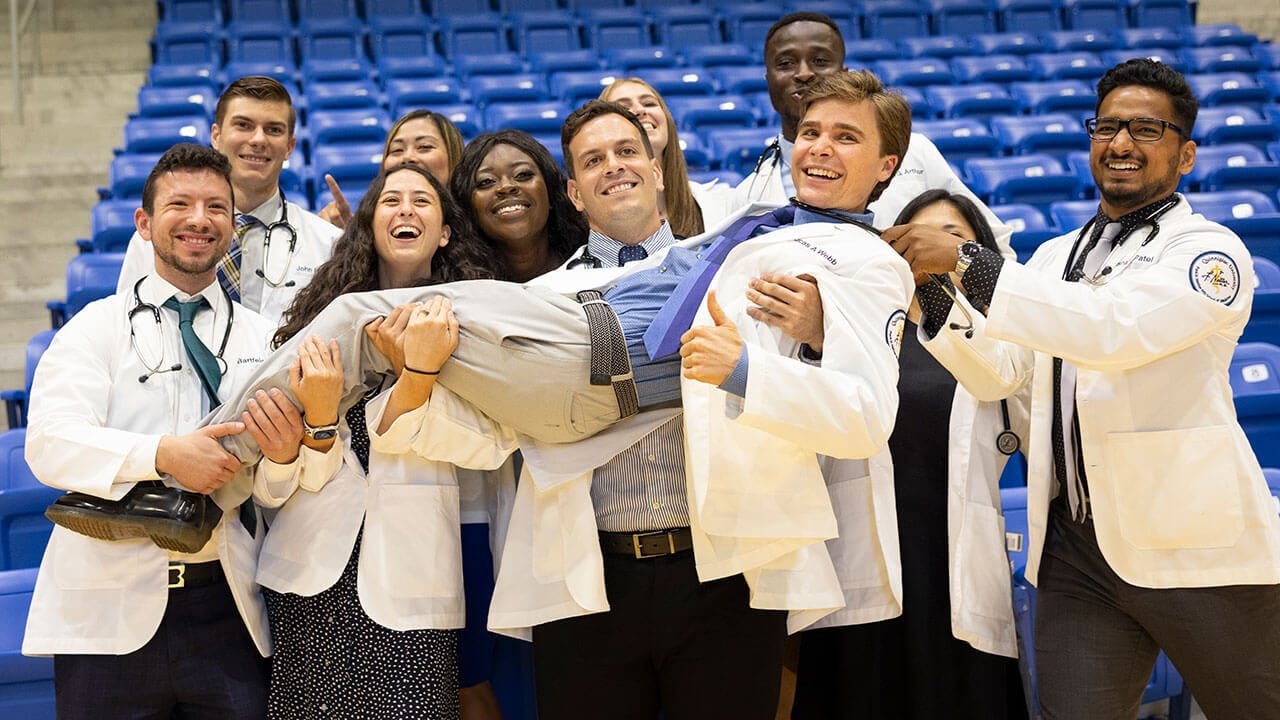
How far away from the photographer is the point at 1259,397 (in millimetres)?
3166

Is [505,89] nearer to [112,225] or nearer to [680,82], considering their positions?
[680,82]

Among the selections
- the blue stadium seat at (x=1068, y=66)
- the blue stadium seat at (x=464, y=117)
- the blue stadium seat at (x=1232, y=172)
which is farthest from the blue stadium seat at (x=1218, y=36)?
the blue stadium seat at (x=464, y=117)

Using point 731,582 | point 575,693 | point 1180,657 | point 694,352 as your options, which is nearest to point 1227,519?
point 1180,657

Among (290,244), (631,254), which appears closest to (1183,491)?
(631,254)

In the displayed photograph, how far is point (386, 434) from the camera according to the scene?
82.7 inches

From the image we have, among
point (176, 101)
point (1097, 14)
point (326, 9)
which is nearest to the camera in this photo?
point (176, 101)

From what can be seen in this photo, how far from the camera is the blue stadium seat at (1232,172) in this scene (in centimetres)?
547

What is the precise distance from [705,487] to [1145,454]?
81 cm

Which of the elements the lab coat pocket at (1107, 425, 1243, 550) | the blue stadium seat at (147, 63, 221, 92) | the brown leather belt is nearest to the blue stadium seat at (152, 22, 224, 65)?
the blue stadium seat at (147, 63, 221, 92)

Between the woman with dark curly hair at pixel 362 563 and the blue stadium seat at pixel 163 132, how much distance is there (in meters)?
4.12

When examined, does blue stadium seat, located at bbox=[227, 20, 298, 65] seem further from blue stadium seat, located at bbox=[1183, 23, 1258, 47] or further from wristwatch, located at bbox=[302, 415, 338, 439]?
blue stadium seat, located at bbox=[1183, 23, 1258, 47]

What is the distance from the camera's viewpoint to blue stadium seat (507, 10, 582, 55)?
324 inches

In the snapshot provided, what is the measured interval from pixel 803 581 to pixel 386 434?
0.84 m

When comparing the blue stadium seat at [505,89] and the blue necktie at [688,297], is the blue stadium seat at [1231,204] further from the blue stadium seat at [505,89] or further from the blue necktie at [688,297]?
the blue stadium seat at [505,89]
